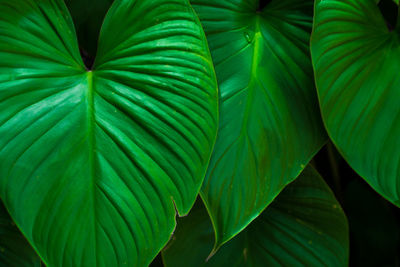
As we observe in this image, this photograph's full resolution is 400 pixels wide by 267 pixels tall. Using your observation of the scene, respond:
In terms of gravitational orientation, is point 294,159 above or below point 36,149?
below

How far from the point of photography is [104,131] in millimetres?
540

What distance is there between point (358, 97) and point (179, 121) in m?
0.28

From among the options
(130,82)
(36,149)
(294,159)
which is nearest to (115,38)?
(130,82)

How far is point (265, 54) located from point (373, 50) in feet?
0.55

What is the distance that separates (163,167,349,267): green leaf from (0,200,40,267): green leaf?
0.73 feet

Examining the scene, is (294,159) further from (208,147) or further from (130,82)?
(130,82)

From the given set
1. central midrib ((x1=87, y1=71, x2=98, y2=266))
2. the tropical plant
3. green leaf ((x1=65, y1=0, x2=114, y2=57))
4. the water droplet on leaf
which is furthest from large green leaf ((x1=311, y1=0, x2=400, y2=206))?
green leaf ((x1=65, y1=0, x2=114, y2=57))

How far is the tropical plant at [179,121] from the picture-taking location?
517 mm

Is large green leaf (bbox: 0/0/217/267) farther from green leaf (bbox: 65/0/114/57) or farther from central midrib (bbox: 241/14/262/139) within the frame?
green leaf (bbox: 65/0/114/57)

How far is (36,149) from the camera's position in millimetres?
518

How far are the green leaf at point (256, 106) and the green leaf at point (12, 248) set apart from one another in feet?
1.02

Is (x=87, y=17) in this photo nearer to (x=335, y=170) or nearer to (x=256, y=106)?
(x=256, y=106)

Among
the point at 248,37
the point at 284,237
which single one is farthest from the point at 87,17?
the point at 284,237

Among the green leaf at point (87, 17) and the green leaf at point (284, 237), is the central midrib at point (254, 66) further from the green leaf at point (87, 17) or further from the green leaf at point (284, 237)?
the green leaf at point (87, 17)
